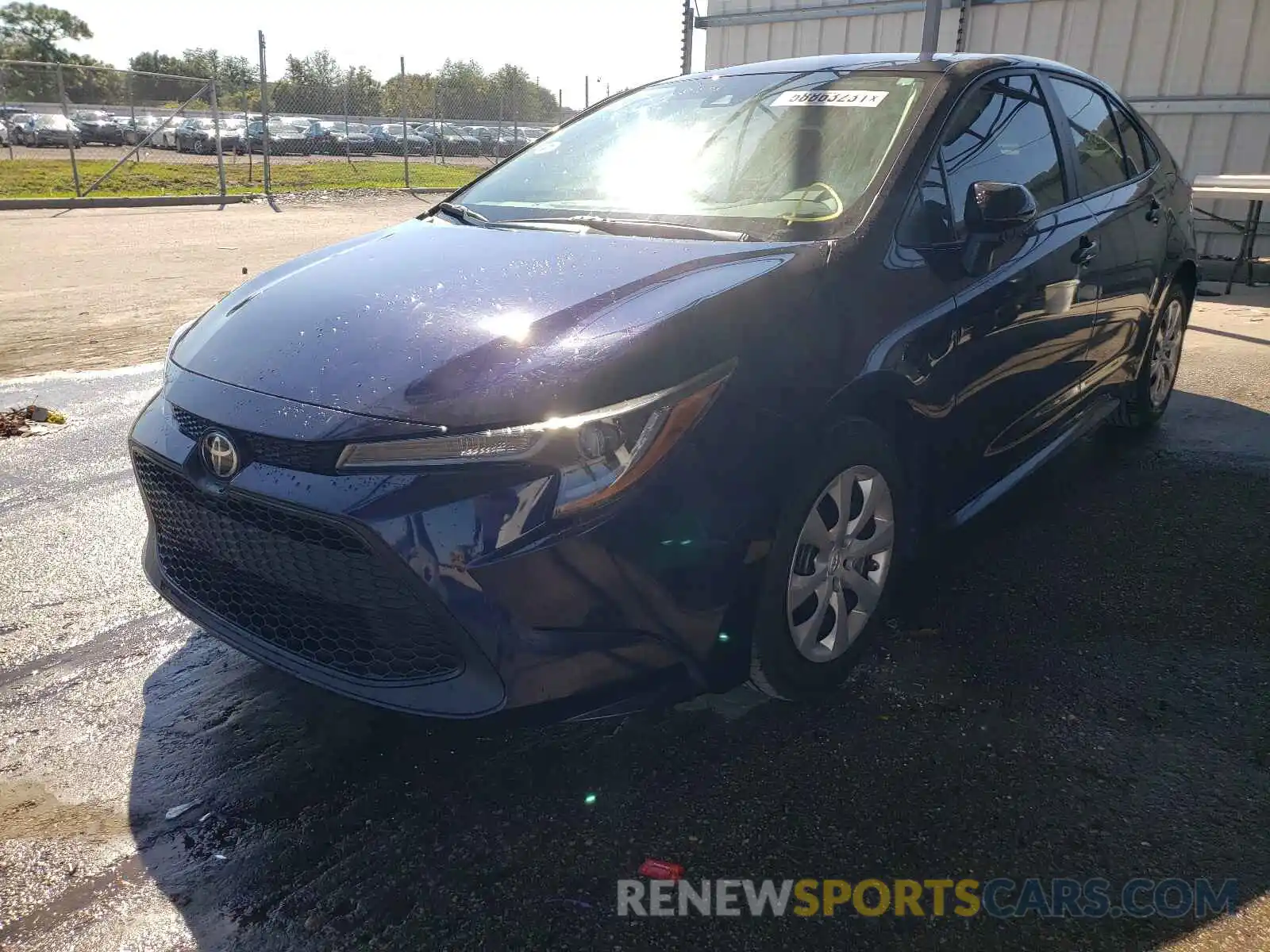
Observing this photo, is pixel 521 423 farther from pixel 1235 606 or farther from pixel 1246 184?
pixel 1246 184

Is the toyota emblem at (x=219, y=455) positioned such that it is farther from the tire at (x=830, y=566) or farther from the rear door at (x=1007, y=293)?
the rear door at (x=1007, y=293)

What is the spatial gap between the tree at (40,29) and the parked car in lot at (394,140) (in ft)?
164

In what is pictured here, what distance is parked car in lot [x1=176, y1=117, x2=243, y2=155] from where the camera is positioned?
29.0 m

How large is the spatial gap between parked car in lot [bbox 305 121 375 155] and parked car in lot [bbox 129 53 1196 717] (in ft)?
98.3

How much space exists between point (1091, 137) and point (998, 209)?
1.49 meters

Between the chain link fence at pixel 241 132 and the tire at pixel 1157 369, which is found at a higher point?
the chain link fence at pixel 241 132

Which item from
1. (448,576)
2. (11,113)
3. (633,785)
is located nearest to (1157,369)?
(633,785)

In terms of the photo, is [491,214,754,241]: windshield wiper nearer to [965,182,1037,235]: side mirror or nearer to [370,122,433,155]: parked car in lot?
[965,182,1037,235]: side mirror

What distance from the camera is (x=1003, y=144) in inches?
128

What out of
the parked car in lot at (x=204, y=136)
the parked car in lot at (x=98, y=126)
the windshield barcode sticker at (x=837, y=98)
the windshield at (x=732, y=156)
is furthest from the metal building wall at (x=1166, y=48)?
the parked car in lot at (x=98, y=126)

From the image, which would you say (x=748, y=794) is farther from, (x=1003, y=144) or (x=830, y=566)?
(x=1003, y=144)

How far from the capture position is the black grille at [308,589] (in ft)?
6.41

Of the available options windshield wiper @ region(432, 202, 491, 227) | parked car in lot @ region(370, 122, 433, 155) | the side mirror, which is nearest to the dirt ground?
windshield wiper @ region(432, 202, 491, 227)

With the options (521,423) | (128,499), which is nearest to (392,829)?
(521,423)
